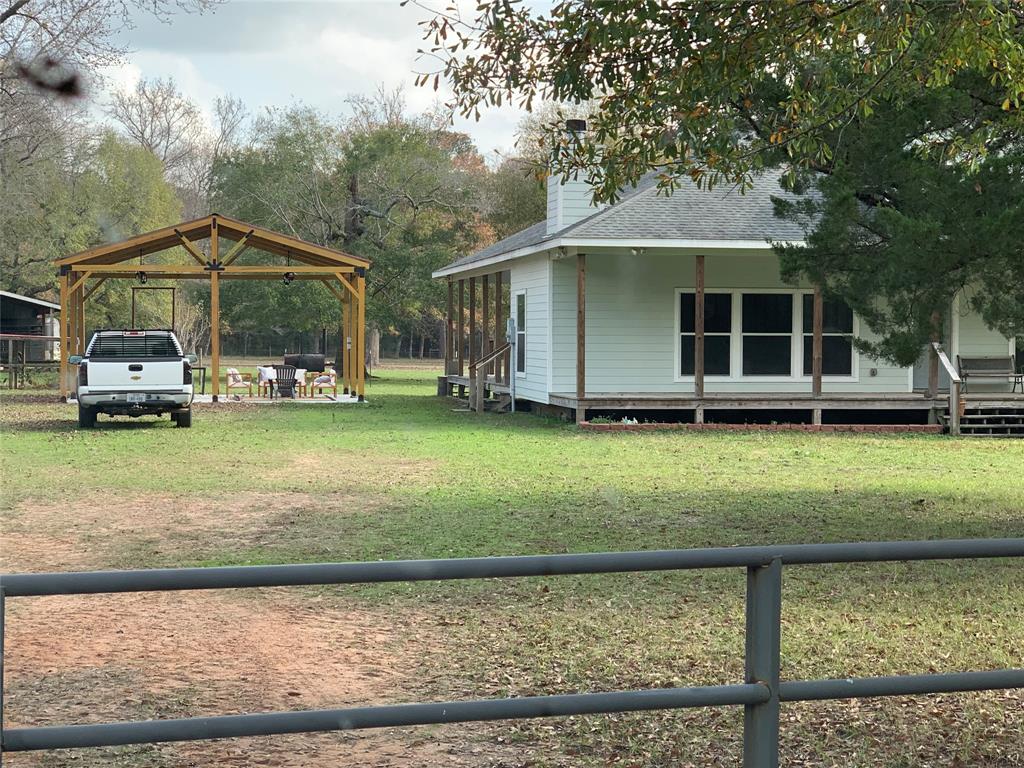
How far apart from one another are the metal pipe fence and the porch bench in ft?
68.8

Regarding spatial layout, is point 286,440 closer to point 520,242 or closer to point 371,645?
point 520,242

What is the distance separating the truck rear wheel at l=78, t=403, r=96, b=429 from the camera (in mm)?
21688

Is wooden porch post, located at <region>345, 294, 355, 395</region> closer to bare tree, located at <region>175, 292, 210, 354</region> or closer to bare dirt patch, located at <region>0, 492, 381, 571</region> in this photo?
bare dirt patch, located at <region>0, 492, 381, 571</region>

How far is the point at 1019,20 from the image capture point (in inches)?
375

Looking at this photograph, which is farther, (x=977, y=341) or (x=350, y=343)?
(x=350, y=343)

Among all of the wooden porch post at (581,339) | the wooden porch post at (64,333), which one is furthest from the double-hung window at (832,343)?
the wooden porch post at (64,333)

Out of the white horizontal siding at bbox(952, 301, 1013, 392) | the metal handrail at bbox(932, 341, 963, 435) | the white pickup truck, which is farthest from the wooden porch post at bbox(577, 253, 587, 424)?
the white horizontal siding at bbox(952, 301, 1013, 392)

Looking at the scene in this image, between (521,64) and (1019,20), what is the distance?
3.88m

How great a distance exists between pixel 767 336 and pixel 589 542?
14.8 metres

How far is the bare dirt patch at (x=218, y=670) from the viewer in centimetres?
520

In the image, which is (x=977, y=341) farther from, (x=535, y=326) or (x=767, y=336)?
(x=535, y=326)

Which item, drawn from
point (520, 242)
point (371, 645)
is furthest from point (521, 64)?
point (520, 242)

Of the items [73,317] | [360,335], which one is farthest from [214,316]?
[73,317]

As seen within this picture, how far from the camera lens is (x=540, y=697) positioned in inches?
137
